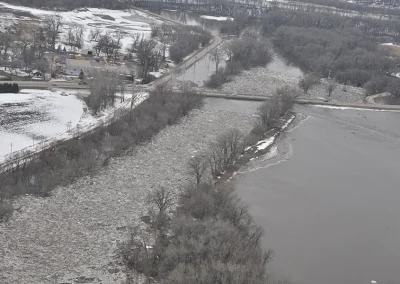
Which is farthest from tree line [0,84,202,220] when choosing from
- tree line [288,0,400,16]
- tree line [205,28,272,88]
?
tree line [288,0,400,16]

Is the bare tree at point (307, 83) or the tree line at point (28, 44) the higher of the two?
the tree line at point (28, 44)

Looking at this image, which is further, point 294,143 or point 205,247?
point 294,143

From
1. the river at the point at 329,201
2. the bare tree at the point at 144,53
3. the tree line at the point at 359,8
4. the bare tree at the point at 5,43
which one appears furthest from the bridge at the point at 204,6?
the river at the point at 329,201

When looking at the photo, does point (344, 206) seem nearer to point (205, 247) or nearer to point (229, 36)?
point (205, 247)

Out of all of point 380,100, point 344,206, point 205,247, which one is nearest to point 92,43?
point 380,100

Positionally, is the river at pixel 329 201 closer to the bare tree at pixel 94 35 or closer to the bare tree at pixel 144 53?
the bare tree at pixel 144 53

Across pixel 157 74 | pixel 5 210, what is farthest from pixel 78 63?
pixel 5 210

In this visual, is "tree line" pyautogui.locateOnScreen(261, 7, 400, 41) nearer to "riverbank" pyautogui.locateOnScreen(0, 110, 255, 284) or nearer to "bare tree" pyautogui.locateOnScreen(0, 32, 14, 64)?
"bare tree" pyautogui.locateOnScreen(0, 32, 14, 64)

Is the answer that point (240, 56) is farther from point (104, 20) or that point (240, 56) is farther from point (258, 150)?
point (104, 20)
